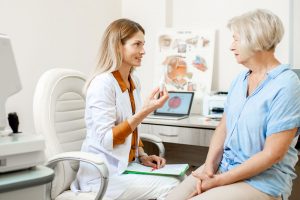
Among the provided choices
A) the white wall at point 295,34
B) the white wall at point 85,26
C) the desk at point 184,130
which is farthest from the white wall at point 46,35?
the white wall at point 295,34

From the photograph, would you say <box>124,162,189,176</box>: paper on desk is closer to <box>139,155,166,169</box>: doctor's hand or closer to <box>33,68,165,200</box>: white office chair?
<box>139,155,166,169</box>: doctor's hand

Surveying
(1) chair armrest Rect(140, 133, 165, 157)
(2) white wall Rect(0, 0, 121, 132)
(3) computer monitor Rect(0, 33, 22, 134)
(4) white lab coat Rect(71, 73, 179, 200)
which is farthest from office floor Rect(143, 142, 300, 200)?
(3) computer monitor Rect(0, 33, 22, 134)

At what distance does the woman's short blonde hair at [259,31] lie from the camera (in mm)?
1468

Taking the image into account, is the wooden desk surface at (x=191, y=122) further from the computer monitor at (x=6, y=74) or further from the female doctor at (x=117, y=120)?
the computer monitor at (x=6, y=74)

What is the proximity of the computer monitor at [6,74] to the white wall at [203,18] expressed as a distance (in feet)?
6.33

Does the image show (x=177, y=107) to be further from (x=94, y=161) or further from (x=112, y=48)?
(x=94, y=161)

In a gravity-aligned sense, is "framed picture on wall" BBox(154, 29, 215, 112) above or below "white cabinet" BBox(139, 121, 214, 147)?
above

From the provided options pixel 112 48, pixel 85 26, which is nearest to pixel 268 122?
pixel 112 48

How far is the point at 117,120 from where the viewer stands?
1759 mm

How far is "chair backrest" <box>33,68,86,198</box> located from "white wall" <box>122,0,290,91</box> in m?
Answer: 1.27

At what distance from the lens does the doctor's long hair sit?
180 centimetres

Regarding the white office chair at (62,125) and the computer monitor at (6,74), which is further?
the white office chair at (62,125)

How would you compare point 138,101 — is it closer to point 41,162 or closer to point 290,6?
point 41,162

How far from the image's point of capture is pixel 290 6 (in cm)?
259
